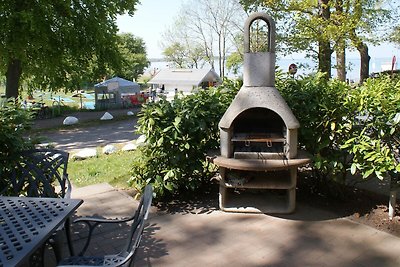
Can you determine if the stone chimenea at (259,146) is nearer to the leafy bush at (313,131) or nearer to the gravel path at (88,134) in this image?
the leafy bush at (313,131)

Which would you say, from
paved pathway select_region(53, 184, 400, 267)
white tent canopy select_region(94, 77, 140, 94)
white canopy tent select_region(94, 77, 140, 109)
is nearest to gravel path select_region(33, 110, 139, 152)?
white canopy tent select_region(94, 77, 140, 109)

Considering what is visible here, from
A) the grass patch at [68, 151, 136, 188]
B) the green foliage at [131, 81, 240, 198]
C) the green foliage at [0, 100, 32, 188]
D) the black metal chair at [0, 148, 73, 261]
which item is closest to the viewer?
the black metal chair at [0, 148, 73, 261]

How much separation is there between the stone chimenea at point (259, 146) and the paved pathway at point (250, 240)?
0.32m

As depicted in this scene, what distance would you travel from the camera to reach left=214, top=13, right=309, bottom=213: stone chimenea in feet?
14.1

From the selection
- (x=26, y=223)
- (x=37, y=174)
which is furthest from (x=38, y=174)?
(x=26, y=223)

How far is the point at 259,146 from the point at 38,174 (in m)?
2.72

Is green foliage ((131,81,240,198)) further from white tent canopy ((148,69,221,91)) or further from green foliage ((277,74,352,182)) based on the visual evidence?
white tent canopy ((148,69,221,91))

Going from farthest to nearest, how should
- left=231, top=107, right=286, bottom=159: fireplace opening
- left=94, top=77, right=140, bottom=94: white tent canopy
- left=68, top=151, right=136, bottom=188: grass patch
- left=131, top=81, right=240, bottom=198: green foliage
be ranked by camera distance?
left=94, top=77, right=140, bottom=94: white tent canopy
left=68, top=151, right=136, bottom=188: grass patch
left=131, top=81, right=240, bottom=198: green foliage
left=231, top=107, right=286, bottom=159: fireplace opening

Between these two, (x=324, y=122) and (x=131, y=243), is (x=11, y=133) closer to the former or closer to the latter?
(x=131, y=243)

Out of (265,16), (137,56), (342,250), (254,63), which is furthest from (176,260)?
(137,56)

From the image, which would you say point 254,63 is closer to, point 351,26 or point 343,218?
point 343,218

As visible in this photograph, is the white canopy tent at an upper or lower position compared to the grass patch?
upper

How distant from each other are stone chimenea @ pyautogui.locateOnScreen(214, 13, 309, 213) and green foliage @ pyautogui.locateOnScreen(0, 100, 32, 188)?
229 cm

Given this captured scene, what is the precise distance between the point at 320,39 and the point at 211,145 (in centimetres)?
702
